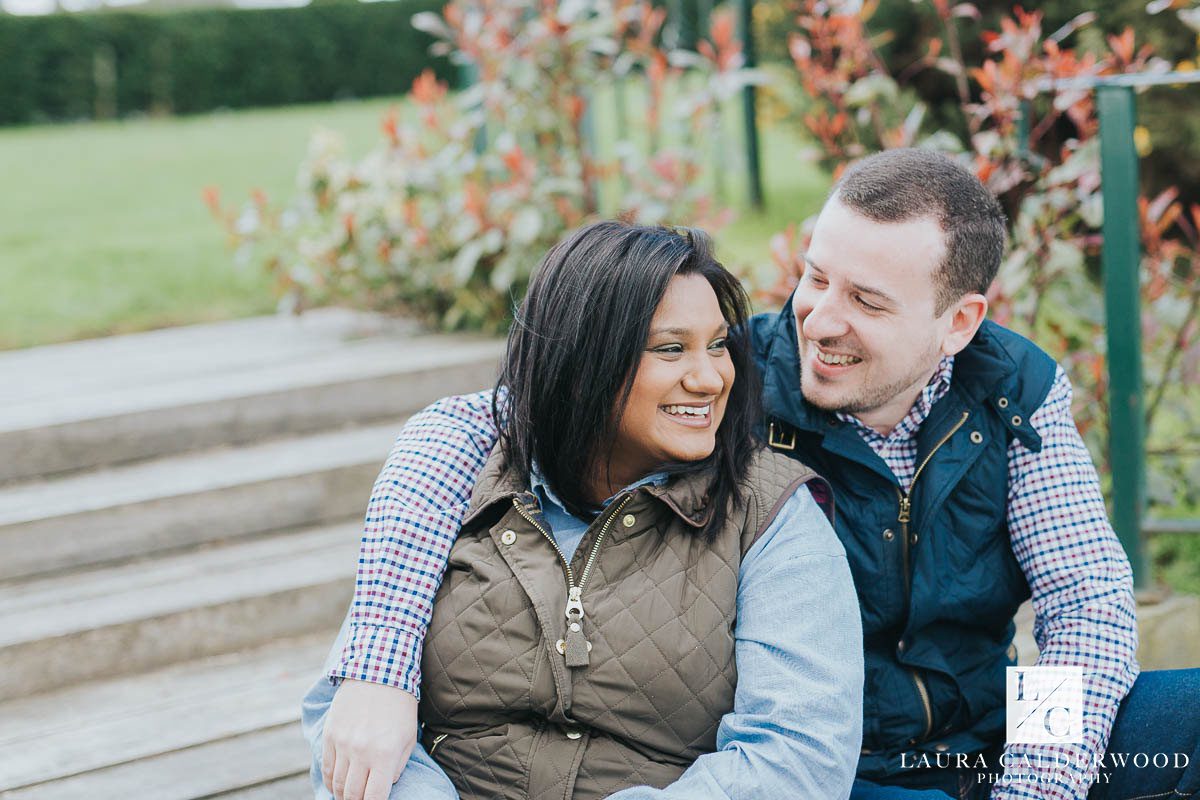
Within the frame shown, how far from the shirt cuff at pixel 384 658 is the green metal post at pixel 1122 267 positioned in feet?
6.29

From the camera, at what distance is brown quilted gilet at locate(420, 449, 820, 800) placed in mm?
1816

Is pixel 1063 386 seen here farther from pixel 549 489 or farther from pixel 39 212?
pixel 39 212

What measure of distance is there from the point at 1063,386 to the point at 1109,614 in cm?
40

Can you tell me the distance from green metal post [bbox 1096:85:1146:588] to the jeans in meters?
1.06

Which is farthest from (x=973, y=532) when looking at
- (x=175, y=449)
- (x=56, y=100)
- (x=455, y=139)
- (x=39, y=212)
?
(x=56, y=100)

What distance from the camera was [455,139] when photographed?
4496 mm

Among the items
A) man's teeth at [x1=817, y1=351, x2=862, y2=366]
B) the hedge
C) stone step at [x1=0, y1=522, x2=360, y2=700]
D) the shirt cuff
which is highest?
the hedge

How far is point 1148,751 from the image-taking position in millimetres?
2043

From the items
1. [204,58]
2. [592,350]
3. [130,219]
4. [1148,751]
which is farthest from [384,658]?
[204,58]

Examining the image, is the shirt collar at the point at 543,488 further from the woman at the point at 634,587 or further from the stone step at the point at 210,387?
the stone step at the point at 210,387

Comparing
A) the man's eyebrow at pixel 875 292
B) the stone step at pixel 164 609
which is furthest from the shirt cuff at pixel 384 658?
the stone step at pixel 164 609

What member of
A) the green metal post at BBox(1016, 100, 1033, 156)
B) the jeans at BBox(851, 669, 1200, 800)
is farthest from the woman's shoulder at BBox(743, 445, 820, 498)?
the green metal post at BBox(1016, 100, 1033, 156)

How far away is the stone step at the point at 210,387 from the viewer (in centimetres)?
362

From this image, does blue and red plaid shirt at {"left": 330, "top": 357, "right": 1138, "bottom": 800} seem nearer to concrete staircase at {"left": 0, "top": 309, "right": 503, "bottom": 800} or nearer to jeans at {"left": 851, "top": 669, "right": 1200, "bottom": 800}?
jeans at {"left": 851, "top": 669, "right": 1200, "bottom": 800}
